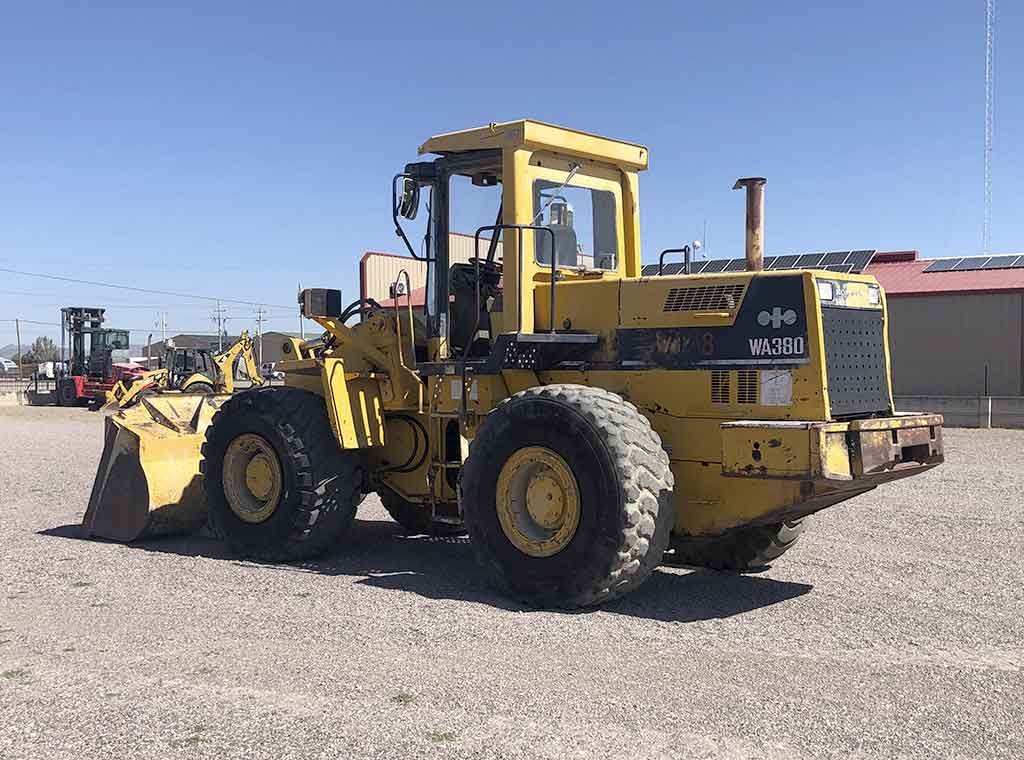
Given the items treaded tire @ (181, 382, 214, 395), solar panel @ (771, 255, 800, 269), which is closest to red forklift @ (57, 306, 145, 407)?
treaded tire @ (181, 382, 214, 395)

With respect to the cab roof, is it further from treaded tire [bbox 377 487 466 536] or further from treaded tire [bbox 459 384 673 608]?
treaded tire [bbox 377 487 466 536]

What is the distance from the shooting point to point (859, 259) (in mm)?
29562

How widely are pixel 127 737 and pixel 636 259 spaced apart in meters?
5.65

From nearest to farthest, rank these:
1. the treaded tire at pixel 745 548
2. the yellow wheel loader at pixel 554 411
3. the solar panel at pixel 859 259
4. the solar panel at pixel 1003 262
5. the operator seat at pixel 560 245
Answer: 1. the yellow wheel loader at pixel 554 411
2. the treaded tire at pixel 745 548
3. the operator seat at pixel 560 245
4. the solar panel at pixel 1003 262
5. the solar panel at pixel 859 259

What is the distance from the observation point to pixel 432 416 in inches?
326

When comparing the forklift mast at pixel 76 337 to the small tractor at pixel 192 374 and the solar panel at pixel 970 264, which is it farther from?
the solar panel at pixel 970 264

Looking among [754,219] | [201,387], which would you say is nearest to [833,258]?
[201,387]

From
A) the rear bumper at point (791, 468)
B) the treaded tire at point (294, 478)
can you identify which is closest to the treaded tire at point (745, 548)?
the rear bumper at point (791, 468)

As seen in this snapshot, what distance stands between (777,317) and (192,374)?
85.3 feet

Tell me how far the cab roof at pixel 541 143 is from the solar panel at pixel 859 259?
2194cm

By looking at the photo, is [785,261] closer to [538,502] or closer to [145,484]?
[145,484]

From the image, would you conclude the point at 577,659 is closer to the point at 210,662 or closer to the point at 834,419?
the point at 210,662

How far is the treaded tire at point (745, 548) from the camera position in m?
7.81

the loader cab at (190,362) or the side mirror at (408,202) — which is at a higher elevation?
the side mirror at (408,202)
